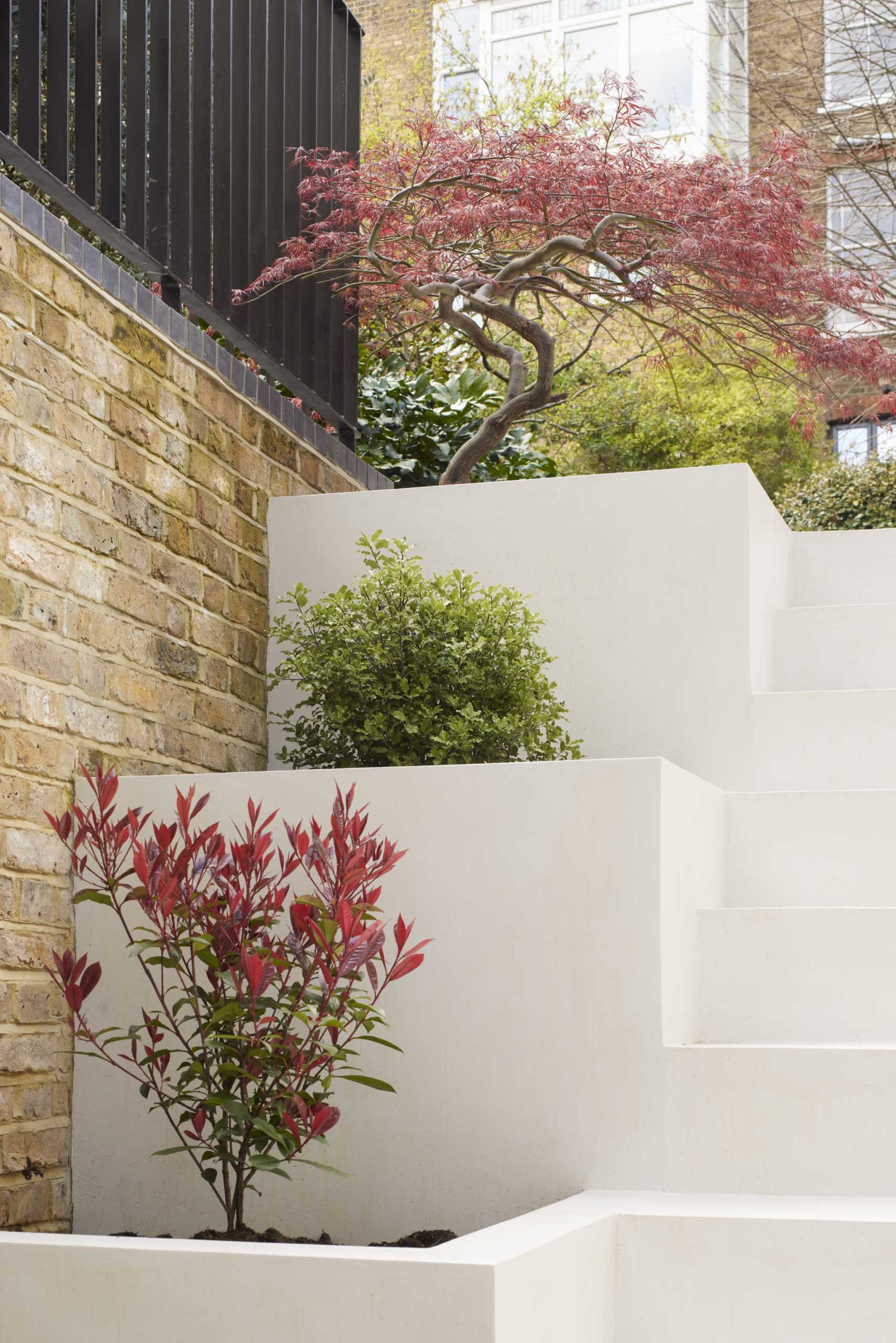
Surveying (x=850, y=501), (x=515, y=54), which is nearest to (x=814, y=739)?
(x=850, y=501)

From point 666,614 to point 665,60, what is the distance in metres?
12.9

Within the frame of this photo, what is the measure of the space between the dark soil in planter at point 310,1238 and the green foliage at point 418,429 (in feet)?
13.6

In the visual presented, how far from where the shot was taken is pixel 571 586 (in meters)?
4.32

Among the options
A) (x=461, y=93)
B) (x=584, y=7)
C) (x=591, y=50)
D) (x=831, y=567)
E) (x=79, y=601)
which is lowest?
(x=79, y=601)

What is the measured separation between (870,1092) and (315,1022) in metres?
1.22

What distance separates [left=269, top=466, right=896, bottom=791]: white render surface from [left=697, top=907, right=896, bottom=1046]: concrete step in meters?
0.83

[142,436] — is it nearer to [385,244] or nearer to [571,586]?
[571,586]

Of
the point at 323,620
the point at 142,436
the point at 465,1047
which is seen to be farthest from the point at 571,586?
the point at 465,1047

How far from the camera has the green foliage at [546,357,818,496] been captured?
43.2ft

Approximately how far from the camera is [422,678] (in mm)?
3668

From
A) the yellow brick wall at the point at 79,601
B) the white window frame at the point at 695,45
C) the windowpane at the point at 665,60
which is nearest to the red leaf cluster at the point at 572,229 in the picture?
the yellow brick wall at the point at 79,601

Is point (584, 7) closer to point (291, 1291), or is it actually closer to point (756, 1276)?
point (756, 1276)

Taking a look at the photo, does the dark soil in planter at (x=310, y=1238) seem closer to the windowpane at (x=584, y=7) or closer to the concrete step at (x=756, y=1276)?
the concrete step at (x=756, y=1276)

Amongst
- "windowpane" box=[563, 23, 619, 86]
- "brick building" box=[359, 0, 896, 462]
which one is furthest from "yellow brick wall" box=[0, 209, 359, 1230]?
"windowpane" box=[563, 23, 619, 86]
